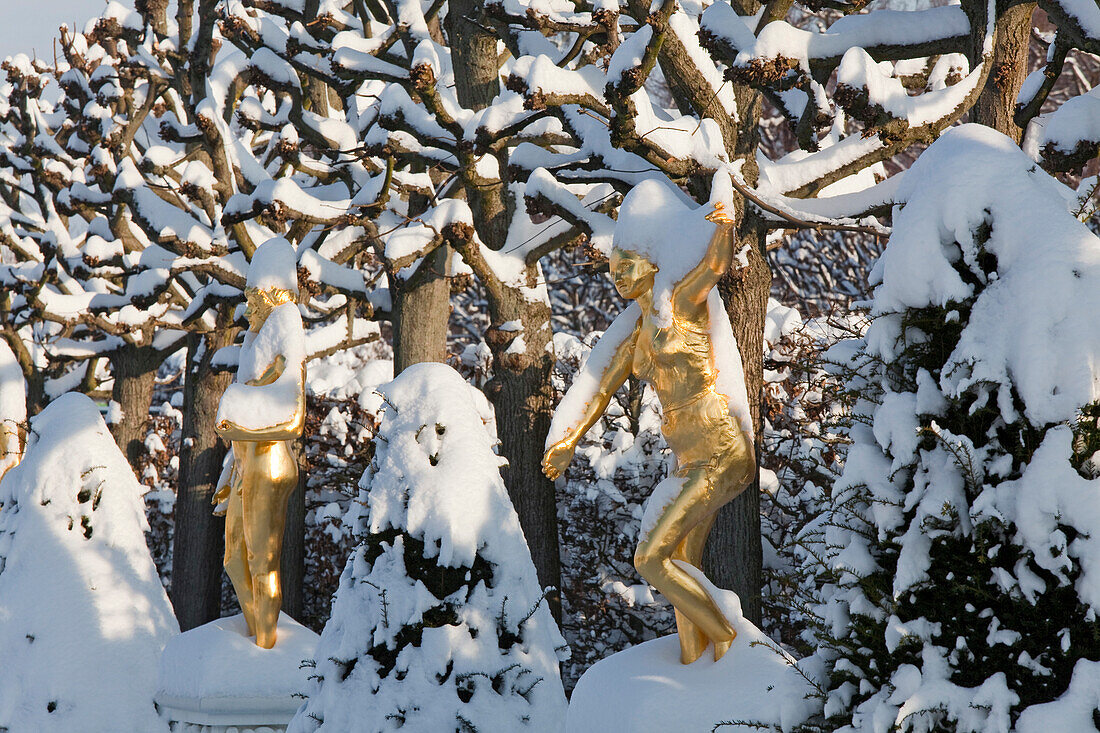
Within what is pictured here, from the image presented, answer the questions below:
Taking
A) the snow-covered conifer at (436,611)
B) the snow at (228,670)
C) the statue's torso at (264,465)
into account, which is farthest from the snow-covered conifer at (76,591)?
the snow-covered conifer at (436,611)

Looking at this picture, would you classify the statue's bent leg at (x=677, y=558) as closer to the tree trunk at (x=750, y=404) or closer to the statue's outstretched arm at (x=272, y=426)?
the tree trunk at (x=750, y=404)

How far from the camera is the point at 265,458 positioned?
630 cm

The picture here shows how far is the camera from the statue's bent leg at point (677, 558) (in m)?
3.90

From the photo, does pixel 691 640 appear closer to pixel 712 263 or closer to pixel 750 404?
pixel 712 263

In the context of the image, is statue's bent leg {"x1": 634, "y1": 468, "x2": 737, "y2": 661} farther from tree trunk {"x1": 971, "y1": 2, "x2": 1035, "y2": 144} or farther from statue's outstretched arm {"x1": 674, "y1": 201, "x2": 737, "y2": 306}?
tree trunk {"x1": 971, "y1": 2, "x2": 1035, "y2": 144}

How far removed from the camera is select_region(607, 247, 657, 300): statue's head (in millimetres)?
4133

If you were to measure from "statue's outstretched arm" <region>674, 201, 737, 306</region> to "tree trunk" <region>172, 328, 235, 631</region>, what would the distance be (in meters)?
7.82

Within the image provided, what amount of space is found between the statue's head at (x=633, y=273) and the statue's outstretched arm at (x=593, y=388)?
0.14 m

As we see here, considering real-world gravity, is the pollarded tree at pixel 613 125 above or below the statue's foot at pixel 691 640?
above

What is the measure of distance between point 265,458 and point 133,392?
6.81 m

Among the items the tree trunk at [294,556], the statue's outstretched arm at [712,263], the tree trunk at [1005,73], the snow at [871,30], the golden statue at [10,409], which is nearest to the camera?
the statue's outstretched arm at [712,263]

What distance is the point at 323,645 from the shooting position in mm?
4723

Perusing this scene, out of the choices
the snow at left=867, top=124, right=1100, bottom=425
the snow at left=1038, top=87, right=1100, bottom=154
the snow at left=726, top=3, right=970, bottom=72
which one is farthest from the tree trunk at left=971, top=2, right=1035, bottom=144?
the snow at left=867, top=124, right=1100, bottom=425

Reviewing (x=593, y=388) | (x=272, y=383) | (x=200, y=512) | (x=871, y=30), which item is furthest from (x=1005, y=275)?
(x=200, y=512)
